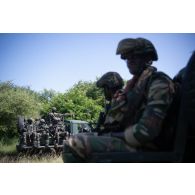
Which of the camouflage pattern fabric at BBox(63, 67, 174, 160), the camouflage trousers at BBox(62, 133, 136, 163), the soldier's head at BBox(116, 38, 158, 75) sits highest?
the soldier's head at BBox(116, 38, 158, 75)

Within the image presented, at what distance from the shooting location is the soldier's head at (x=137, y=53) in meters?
1.84

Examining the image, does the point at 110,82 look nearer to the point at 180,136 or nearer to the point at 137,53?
the point at 137,53

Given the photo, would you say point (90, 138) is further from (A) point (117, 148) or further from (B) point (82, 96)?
(B) point (82, 96)

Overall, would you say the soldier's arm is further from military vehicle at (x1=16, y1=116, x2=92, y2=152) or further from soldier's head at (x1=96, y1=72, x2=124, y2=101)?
military vehicle at (x1=16, y1=116, x2=92, y2=152)

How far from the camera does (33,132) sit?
11.5 meters

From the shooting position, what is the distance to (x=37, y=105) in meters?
17.7

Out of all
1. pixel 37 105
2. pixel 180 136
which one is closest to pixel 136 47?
pixel 180 136

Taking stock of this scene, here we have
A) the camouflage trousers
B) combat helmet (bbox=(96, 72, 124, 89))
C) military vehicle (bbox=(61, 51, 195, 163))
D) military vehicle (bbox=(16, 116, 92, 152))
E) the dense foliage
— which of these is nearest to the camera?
military vehicle (bbox=(61, 51, 195, 163))

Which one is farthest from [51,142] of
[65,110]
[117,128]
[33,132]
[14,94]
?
[117,128]

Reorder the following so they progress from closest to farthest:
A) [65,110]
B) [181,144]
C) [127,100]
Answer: [181,144], [127,100], [65,110]

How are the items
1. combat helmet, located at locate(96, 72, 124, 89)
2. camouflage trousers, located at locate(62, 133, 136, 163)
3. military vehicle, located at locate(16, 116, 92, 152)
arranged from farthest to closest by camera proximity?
military vehicle, located at locate(16, 116, 92, 152)
combat helmet, located at locate(96, 72, 124, 89)
camouflage trousers, located at locate(62, 133, 136, 163)

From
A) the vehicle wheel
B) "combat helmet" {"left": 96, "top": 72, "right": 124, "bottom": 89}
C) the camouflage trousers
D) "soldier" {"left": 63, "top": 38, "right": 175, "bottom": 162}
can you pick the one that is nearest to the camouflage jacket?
"soldier" {"left": 63, "top": 38, "right": 175, "bottom": 162}

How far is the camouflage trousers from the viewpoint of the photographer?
5.39 ft

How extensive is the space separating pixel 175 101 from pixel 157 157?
0.31 meters
